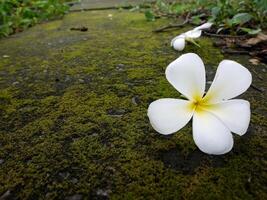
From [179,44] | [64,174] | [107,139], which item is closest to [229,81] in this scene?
[107,139]

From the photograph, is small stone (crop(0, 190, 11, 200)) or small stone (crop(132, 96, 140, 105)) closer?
small stone (crop(0, 190, 11, 200))

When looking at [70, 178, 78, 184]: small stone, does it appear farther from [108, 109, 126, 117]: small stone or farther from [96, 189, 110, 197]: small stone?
[108, 109, 126, 117]: small stone

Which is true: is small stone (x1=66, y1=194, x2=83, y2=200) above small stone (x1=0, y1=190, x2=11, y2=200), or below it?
above

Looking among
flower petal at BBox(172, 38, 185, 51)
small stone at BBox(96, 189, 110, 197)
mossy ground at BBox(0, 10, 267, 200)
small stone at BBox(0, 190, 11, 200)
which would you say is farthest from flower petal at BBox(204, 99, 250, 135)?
flower petal at BBox(172, 38, 185, 51)

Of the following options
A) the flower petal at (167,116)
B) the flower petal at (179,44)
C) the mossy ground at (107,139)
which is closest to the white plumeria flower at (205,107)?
the flower petal at (167,116)

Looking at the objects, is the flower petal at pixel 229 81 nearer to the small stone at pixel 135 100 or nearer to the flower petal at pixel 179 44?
the small stone at pixel 135 100

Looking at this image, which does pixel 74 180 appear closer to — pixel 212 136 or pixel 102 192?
pixel 102 192
